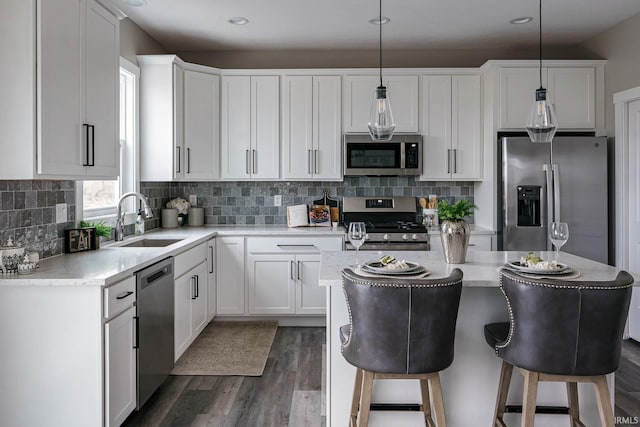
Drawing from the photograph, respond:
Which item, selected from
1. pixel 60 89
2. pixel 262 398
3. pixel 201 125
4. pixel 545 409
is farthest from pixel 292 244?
pixel 545 409

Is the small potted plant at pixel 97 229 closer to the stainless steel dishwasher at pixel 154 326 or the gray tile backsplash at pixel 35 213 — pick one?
the gray tile backsplash at pixel 35 213

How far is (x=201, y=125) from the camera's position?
438 centimetres

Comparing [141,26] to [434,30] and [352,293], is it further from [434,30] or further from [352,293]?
[352,293]

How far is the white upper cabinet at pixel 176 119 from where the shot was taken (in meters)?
4.07

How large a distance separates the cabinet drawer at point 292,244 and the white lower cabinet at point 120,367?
1859 mm

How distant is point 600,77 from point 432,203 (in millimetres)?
1860

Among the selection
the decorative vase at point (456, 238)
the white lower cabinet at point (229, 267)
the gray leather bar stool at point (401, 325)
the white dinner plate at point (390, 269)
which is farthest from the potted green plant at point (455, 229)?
the white lower cabinet at point (229, 267)

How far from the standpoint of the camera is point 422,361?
1.79 meters

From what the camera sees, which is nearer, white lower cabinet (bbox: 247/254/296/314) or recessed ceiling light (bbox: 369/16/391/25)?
recessed ceiling light (bbox: 369/16/391/25)

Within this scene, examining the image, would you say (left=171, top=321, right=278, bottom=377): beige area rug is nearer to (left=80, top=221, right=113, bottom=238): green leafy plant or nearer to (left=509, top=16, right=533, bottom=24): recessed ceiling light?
(left=80, top=221, right=113, bottom=238): green leafy plant

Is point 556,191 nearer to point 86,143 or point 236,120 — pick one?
point 236,120

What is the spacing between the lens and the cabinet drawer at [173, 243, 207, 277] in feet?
10.6

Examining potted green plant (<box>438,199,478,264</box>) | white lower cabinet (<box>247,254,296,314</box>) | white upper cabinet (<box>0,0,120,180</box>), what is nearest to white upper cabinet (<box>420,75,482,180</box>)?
white lower cabinet (<box>247,254,296,314</box>)

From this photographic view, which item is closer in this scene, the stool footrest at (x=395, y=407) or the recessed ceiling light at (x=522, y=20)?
the stool footrest at (x=395, y=407)
